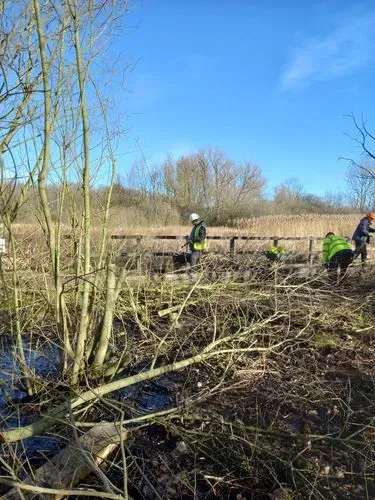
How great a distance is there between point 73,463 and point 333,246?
675cm

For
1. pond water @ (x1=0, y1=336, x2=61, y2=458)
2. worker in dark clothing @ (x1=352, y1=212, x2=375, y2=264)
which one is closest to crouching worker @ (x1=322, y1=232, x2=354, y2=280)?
worker in dark clothing @ (x1=352, y1=212, x2=375, y2=264)

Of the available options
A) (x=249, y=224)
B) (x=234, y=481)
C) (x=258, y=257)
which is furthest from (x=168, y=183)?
(x=234, y=481)

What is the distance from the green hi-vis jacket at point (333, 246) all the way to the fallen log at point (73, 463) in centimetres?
615

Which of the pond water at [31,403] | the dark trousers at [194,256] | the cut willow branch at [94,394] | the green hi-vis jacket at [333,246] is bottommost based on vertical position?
the pond water at [31,403]

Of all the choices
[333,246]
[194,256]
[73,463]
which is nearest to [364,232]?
[333,246]

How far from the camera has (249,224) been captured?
2605cm

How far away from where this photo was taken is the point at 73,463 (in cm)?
298

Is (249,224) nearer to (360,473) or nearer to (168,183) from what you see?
(168,183)

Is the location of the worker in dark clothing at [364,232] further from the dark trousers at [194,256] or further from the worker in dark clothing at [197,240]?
the dark trousers at [194,256]

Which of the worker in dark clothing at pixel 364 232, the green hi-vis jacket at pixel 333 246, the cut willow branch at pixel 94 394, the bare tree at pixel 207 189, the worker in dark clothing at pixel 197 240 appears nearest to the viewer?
the cut willow branch at pixel 94 394

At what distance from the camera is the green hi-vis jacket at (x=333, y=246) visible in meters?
8.43

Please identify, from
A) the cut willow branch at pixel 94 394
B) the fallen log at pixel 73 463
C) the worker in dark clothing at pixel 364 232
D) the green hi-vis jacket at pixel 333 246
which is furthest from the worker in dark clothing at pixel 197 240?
the fallen log at pixel 73 463

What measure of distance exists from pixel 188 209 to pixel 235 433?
30.9m

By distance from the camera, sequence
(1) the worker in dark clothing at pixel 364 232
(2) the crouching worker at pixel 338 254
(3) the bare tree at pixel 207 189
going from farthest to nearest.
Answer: (3) the bare tree at pixel 207 189, (1) the worker in dark clothing at pixel 364 232, (2) the crouching worker at pixel 338 254
